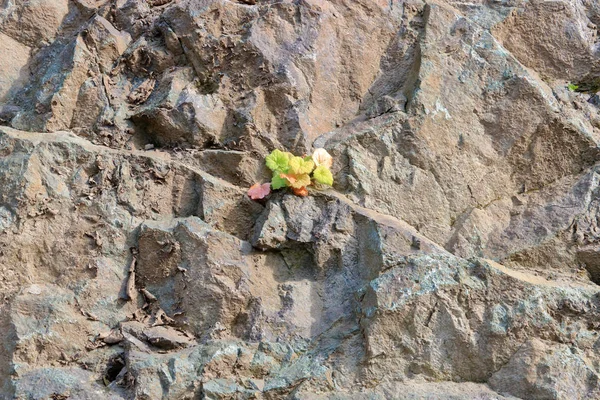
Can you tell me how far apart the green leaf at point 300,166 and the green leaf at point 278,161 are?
0.08 metres

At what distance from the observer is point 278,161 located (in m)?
5.68

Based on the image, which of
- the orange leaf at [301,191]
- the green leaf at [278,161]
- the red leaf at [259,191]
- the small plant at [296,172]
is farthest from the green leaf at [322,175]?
the red leaf at [259,191]

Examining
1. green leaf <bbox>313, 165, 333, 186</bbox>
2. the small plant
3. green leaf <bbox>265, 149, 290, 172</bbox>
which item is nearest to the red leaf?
the small plant

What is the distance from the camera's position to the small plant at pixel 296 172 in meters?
5.51

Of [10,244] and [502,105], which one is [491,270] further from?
[10,244]

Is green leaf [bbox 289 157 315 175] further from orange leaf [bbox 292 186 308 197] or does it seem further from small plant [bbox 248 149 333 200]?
orange leaf [bbox 292 186 308 197]

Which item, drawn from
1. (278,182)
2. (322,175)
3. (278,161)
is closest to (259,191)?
(278,182)

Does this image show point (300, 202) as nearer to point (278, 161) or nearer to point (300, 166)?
point (300, 166)

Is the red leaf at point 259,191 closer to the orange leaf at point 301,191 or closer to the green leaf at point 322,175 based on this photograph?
the orange leaf at point 301,191

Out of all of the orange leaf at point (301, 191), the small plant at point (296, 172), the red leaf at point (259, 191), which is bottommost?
the red leaf at point (259, 191)

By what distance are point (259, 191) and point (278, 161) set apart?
29 centimetres

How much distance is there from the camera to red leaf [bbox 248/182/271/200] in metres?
5.58

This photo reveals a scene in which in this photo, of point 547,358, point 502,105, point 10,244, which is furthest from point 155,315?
point 502,105

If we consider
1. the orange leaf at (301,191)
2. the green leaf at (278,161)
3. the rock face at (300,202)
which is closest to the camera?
the rock face at (300,202)
